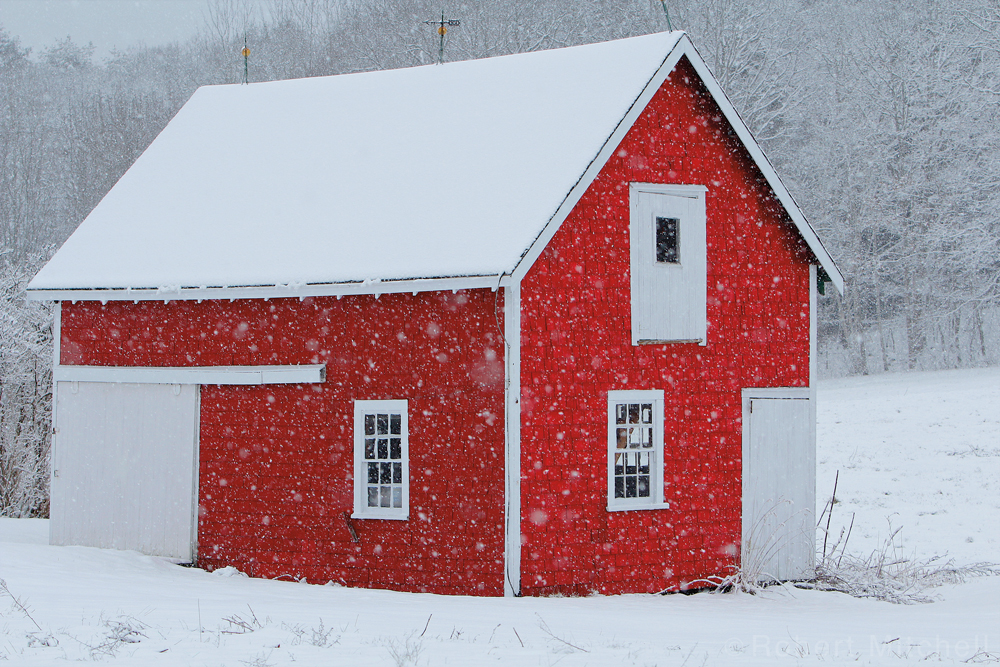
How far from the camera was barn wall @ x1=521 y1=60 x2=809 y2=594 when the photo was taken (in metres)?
13.5

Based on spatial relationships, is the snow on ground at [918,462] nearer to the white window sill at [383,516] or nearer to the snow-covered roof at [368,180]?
the white window sill at [383,516]

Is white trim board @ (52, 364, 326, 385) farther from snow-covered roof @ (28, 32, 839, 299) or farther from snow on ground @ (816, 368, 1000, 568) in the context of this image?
snow on ground @ (816, 368, 1000, 568)

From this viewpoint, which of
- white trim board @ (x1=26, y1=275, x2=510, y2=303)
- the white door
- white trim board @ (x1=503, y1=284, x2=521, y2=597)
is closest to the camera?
white trim board @ (x1=503, y1=284, x2=521, y2=597)

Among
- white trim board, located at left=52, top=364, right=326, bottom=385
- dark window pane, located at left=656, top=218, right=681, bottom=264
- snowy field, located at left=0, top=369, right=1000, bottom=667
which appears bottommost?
snowy field, located at left=0, top=369, right=1000, bottom=667

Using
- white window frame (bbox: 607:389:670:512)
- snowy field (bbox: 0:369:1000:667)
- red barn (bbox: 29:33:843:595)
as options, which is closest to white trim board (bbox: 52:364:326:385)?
red barn (bbox: 29:33:843:595)

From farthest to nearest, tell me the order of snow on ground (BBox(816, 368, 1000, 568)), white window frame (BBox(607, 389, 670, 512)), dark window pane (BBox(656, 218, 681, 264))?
snow on ground (BBox(816, 368, 1000, 568)) → dark window pane (BBox(656, 218, 681, 264)) → white window frame (BBox(607, 389, 670, 512))

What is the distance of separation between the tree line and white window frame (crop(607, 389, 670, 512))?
2327cm

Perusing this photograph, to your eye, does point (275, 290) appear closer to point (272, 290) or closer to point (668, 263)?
point (272, 290)

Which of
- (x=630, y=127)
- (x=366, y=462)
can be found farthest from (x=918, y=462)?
(x=366, y=462)

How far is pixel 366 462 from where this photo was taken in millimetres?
14312

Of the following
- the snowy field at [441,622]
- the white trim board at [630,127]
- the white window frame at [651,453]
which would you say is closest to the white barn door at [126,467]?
the snowy field at [441,622]

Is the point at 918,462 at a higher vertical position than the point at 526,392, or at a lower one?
lower

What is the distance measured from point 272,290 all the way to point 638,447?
492 centimetres

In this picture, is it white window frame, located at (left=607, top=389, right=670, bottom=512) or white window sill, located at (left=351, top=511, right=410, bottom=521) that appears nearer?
white window sill, located at (left=351, top=511, right=410, bottom=521)
